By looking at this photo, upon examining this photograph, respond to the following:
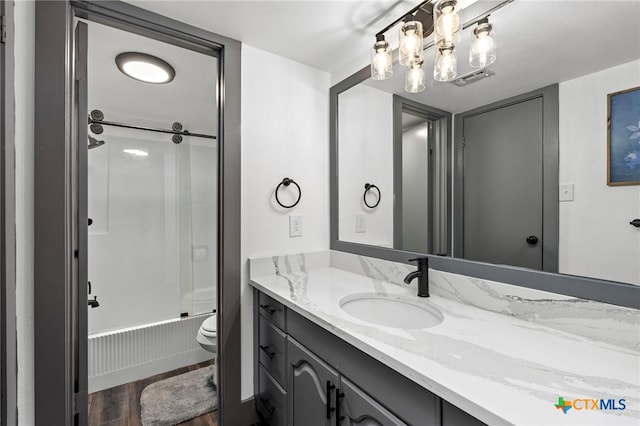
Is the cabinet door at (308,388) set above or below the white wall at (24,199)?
below

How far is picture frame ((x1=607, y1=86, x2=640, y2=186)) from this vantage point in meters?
0.79

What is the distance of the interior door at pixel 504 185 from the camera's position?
99 cm

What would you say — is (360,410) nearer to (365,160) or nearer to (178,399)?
(365,160)

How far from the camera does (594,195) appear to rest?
0.86 metres

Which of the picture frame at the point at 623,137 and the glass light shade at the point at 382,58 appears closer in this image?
the picture frame at the point at 623,137

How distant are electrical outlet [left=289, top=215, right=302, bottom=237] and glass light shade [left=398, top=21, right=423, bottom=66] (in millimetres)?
993

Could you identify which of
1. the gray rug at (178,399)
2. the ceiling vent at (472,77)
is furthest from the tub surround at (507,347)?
the gray rug at (178,399)

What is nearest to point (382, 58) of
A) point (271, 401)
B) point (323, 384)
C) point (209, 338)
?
point (323, 384)

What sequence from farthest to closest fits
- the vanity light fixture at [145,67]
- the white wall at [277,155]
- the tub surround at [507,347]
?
1. the vanity light fixture at [145,67]
2. the white wall at [277,155]
3. the tub surround at [507,347]

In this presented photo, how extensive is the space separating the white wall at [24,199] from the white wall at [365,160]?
1.37 m

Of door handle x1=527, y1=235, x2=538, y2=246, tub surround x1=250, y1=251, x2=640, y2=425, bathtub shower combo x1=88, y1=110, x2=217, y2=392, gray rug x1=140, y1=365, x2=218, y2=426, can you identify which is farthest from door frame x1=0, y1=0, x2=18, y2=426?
door handle x1=527, y1=235, x2=538, y2=246

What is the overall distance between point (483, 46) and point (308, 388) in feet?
4.84

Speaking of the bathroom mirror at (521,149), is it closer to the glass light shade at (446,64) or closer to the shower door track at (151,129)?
the glass light shade at (446,64)

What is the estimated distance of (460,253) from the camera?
1196 millimetres
